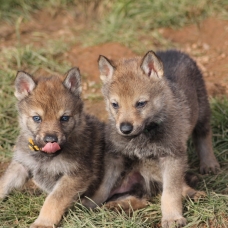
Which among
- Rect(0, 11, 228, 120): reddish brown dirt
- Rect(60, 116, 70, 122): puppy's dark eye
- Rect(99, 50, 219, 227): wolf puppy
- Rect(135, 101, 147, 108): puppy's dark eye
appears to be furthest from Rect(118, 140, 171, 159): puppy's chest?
Rect(0, 11, 228, 120): reddish brown dirt

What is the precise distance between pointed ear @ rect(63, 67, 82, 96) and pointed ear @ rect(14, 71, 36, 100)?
0.32 m

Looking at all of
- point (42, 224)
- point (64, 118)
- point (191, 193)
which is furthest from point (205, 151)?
point (42, 224)

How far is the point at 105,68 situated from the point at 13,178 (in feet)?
4.57

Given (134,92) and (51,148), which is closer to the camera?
(51,148)

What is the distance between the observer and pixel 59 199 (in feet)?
17.2

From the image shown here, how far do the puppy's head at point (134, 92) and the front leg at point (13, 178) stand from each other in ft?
3.41

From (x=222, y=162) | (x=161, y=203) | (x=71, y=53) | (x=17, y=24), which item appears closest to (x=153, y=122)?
(x=161, y=203)

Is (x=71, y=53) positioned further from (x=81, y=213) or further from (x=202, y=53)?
(x=81, y=213)

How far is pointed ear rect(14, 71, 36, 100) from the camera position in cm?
540

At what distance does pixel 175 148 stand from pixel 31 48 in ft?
12.5

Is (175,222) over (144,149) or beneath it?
beneath

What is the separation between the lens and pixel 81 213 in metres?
5.32

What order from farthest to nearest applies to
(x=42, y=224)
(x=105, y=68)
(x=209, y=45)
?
1. (x=209, y=45)
2. (x=105, y=68)
3. (x=42, y=224)

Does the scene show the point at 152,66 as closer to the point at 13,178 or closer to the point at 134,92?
the point at 134,92
